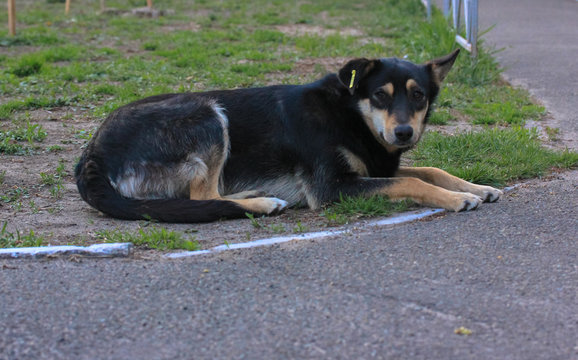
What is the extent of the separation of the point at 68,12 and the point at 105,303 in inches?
544

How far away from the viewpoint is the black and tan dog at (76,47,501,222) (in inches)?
189

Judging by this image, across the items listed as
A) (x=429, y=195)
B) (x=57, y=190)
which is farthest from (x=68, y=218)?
(x=429, y=195)

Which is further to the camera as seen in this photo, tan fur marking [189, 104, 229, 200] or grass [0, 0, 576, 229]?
A: grass [0, 0, 576, 229]

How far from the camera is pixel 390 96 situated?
194 inches

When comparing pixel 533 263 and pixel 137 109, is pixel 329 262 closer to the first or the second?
pixel 533 263

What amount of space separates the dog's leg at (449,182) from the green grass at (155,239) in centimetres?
201

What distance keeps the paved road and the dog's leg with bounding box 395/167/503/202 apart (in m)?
0.60

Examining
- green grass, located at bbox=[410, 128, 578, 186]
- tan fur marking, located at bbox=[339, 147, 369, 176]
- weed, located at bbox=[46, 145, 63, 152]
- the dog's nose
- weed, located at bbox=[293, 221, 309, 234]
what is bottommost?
weed, located at bbox=[46, 145, 63, 152]

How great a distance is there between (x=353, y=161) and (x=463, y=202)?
873 mm

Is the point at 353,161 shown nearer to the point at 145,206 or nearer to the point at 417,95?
the point at 417,95

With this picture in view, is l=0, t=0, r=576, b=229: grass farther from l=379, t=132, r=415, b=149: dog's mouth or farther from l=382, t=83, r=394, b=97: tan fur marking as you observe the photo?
l=382, t=83, r=394, b=97: tan fur marking

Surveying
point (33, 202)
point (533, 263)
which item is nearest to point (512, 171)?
point (533, 263)

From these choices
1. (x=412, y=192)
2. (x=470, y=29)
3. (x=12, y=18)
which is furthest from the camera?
(x=12, y=18)

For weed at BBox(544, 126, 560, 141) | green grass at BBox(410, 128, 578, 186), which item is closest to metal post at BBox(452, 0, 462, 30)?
weed at BBox(544, 126, 560, 141)
